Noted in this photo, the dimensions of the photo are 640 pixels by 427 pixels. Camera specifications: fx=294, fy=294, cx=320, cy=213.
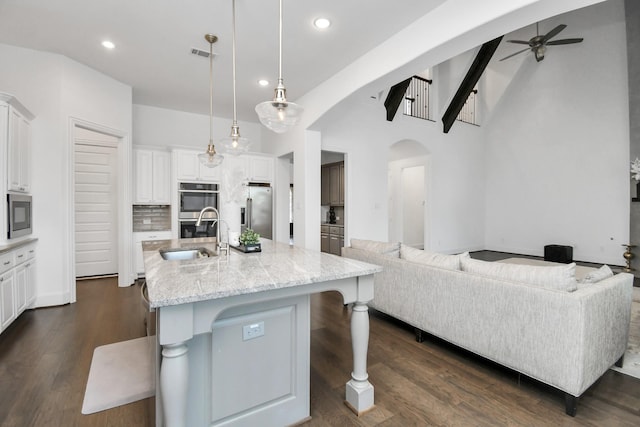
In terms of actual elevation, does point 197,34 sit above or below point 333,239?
above

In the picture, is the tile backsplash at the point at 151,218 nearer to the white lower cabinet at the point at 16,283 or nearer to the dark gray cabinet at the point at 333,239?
the white lower cabinet at the point at 16,283

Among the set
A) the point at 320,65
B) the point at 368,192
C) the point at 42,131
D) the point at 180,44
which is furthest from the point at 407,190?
the point at 42,131

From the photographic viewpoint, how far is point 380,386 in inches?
81.9

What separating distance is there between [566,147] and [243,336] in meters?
8.38

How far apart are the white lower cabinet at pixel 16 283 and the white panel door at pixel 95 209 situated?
1.72m

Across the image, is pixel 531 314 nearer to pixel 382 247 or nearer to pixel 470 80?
pixel 382 247

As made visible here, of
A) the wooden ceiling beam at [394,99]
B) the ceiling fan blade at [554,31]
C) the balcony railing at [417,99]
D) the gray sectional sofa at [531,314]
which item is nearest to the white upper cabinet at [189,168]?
the wooden ceiling beam at [394,99]

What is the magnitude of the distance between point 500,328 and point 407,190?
6.93 metres

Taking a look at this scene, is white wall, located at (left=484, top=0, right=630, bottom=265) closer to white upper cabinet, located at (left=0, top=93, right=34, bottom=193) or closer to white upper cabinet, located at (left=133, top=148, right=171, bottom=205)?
white upper cabinet, located at (left=133, top=148, right=171, bottom=205)

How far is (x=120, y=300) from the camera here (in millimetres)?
3959

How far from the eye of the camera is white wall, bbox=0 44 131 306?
355cm

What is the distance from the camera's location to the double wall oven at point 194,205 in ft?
16.6

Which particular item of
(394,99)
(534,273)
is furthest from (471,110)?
(534,273)

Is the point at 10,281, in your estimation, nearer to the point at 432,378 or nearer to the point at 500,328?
the point at 432,378
